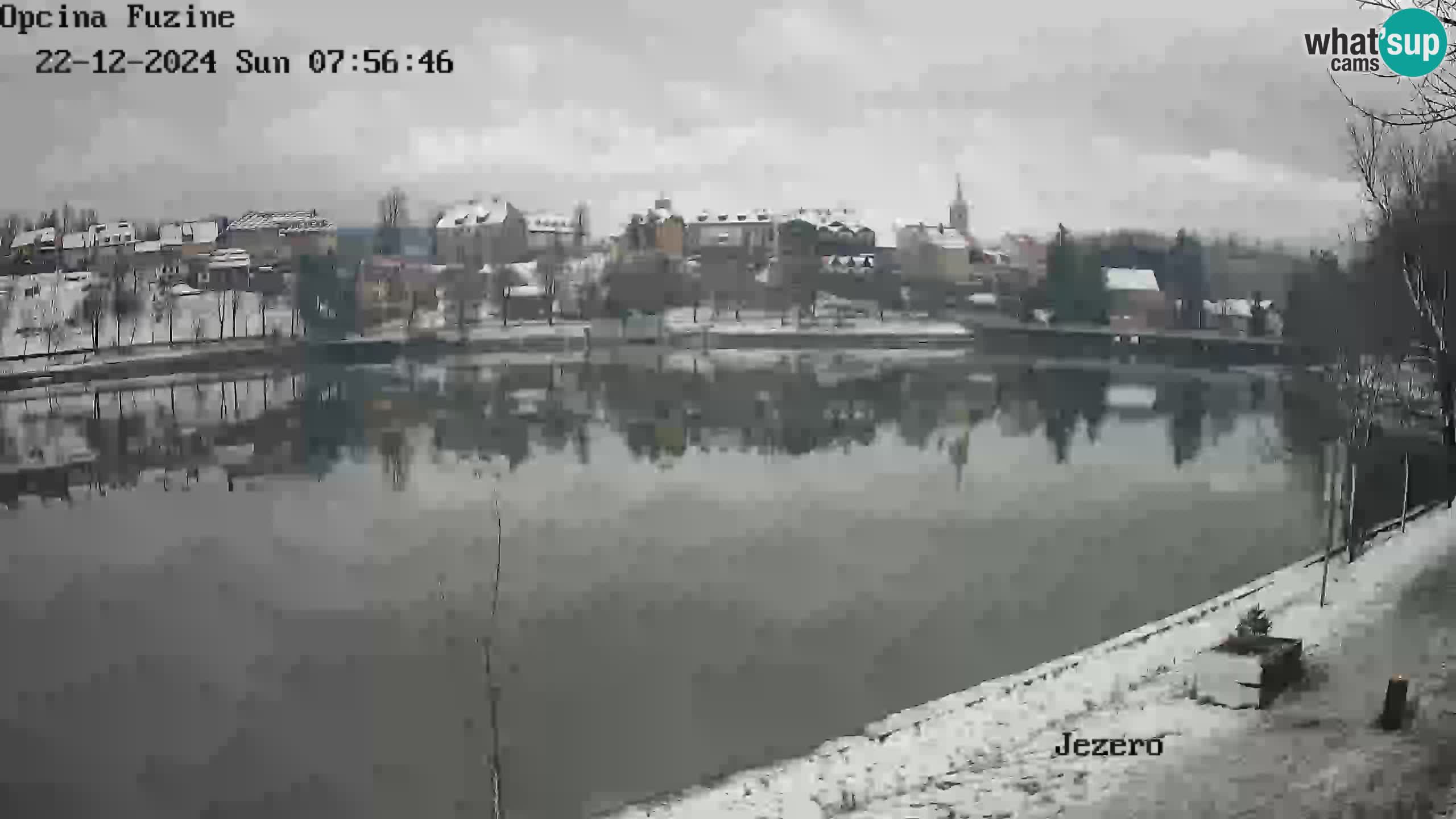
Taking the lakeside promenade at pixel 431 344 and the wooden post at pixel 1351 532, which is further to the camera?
the lakeside promenade at pixel 431 344

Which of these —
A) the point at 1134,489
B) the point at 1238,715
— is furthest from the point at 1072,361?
the point at 1238,715

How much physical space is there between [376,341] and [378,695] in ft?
41.7

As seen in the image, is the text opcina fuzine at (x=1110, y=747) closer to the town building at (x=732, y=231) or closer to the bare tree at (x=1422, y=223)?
the bare tree at (x=1422, y=223)

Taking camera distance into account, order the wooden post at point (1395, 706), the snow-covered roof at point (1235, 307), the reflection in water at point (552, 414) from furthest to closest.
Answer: the snow-covered roof at point (1235, 307), the reflection in water at point (552, 414), the wooden post at point (1395, 706)

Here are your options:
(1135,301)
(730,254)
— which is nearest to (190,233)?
(730,254)

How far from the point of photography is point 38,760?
246 inches

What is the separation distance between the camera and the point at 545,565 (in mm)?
9586

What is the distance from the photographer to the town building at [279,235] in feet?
50.2

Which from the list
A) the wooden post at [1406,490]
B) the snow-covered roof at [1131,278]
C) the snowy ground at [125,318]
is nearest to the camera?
the wooden post at [1406,490]

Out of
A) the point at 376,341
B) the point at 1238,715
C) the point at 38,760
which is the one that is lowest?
the point at 38,760

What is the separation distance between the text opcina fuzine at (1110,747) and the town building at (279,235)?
1332 centimetres

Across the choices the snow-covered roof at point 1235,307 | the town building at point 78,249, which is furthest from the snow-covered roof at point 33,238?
the snow-covered roof at point 1235,307

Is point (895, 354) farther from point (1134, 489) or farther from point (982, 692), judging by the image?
point (982, 692)

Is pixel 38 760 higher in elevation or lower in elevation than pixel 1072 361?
lower
